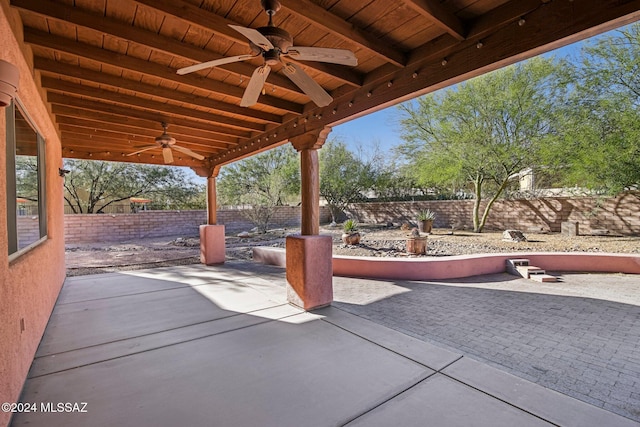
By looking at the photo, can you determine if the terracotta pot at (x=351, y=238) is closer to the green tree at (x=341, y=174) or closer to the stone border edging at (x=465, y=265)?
the stone border edging at (x=465, y=265)

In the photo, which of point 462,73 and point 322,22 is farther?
point 462,73

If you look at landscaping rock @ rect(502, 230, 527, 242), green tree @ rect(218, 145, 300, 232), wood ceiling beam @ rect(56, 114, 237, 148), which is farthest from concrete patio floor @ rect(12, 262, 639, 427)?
green tree @ rect(218, 145, 300, 232)

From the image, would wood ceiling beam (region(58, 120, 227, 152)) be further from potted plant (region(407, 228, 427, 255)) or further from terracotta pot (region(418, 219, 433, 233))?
terracotta pot (region(418, 219, 433, 233))

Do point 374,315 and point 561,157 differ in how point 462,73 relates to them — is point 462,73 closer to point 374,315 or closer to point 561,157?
point 374,315

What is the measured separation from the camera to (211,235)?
6.87 meters

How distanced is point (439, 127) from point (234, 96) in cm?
828

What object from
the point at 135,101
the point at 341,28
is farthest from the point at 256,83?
the point at 135,101

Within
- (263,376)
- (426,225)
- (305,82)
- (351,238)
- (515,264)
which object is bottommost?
(263,376)

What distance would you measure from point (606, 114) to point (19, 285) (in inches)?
409

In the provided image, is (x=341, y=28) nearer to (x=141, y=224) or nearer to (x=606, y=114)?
(x=606, y=114)

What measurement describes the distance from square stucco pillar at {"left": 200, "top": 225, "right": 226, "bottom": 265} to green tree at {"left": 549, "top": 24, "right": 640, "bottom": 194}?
879 cm

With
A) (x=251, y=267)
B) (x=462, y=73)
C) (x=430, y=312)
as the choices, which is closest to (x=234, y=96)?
(x=462, y=73)

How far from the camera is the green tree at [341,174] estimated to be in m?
15.2

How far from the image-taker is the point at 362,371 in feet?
7.80
